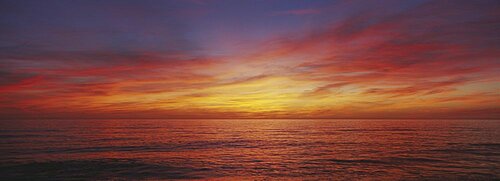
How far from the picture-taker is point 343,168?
27.7 meters

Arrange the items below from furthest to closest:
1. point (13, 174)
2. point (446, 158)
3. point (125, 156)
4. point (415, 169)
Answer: point (125, 156) → point (446, 158) → point (415, 169) → point (13, 174)

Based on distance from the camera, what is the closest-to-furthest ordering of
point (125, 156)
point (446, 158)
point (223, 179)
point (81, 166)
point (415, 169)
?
point (223, 179), point (415, 169), point (81, 166), point (446, 158), point (125, 156)

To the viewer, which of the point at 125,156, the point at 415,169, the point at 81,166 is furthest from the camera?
the point at 125,156

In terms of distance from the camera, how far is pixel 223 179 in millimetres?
23438

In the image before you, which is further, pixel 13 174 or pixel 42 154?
pixel 42 154

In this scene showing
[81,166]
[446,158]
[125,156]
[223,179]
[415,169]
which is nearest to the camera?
[223,179]

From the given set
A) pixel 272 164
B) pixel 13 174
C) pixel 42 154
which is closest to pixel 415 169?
pixel 272 164

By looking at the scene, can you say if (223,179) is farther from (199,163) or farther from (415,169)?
(415,169)

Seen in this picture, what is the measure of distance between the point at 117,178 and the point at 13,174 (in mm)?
8516

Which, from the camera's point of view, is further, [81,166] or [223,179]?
[81,166]

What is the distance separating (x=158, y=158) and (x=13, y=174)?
12245 millimetres

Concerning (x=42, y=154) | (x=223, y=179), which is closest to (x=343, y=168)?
(x=223, y=179)

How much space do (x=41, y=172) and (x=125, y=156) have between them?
10054 millimetres

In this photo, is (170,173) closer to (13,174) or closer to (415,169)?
(13,174)
